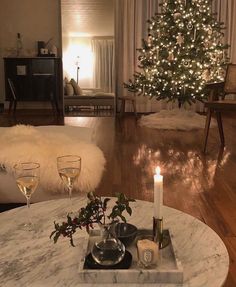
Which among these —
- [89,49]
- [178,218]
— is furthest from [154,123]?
[178,218]

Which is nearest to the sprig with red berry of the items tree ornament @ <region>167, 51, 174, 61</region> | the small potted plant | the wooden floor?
the small potted plant

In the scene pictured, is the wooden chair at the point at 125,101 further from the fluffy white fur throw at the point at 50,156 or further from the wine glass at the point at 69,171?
the wine glass at the point at 69,171

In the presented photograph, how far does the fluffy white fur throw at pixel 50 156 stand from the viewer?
2148 millimetres

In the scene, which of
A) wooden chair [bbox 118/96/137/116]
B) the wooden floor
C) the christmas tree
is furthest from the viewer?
wooden chair [bbox 118/96/137/116]

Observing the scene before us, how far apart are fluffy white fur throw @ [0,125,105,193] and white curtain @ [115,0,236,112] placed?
472cm

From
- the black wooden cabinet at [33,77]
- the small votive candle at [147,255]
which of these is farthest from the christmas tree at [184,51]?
the small votive candle at [147,255]

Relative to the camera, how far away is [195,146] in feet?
15.0

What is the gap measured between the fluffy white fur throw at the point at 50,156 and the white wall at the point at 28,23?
5377 mm

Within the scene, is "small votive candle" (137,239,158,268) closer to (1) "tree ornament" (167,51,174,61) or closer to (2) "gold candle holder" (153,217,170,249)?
(2) "gold candle holder" (153,217,170,249)

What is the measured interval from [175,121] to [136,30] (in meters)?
2.10

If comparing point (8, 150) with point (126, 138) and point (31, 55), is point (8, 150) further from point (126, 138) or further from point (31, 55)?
point (31, 55)

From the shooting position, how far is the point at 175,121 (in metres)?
5.79

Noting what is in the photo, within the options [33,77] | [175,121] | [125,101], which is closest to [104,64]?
[125,101]

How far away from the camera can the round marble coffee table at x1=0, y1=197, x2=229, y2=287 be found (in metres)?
1.04
